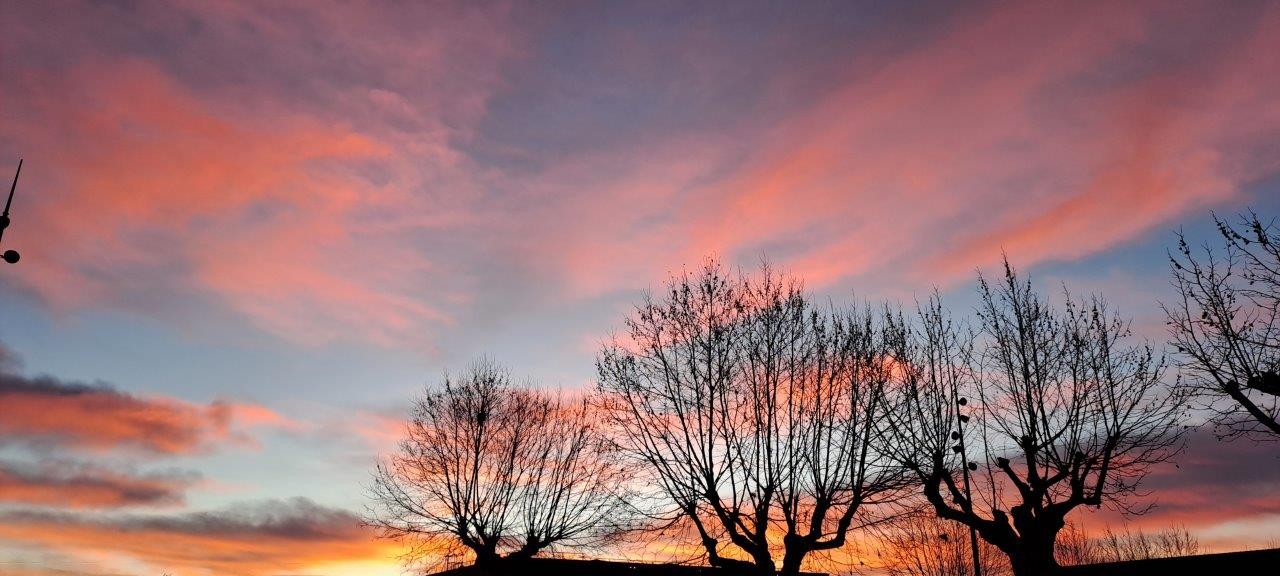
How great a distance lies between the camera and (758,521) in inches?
893

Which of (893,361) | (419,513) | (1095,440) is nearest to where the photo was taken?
(1095,440)

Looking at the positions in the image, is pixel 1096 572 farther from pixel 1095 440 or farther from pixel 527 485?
pixel 527 485

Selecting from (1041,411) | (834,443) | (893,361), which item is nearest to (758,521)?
(834,443)

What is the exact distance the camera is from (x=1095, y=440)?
22516 millimetres

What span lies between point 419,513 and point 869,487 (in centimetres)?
2081

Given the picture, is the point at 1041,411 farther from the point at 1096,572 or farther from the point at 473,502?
the point at 473,502

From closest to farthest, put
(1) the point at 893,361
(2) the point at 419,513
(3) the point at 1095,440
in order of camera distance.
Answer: (3) the point at 1095,440
(1) the point at 893,361
(2) the point at 419,513

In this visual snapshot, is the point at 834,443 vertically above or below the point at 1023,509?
above

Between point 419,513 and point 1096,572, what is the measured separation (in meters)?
25.9

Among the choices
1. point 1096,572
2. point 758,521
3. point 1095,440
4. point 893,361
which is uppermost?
point 893,361

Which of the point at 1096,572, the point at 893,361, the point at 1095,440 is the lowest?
the point at 1096,572

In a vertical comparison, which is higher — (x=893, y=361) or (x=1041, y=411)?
(x=893, y=361)

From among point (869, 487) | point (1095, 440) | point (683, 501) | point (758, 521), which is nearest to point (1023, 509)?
point (1095, 440)

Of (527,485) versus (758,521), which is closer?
(758,521)
